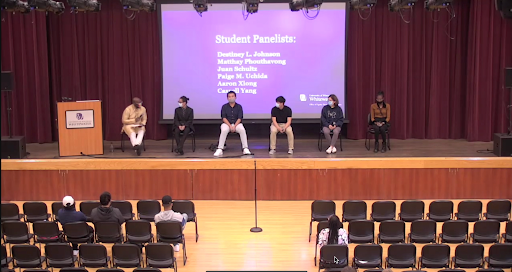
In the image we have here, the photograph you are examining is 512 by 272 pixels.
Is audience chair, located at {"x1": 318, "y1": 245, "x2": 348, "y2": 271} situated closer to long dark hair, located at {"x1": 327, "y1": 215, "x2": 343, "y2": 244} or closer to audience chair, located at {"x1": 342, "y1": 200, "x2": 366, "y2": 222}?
long dark hair, located at {"x1": 327, "y1": 215, "x2": 343, "y2": 244}

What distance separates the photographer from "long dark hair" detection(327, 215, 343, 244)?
6.24 m

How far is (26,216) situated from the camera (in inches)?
314

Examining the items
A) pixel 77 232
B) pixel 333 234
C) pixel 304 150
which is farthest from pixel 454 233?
pixel 77 232

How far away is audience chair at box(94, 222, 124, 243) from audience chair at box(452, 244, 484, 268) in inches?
161

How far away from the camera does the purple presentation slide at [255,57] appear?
11.7 m

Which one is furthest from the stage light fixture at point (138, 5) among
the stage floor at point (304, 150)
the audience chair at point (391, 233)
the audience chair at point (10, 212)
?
the audience chair at point (391, 233)

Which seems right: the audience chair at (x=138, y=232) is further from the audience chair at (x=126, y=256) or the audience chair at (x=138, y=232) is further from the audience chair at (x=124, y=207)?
the audience chair at (x=124, y=207)

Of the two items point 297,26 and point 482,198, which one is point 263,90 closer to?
point 297,26

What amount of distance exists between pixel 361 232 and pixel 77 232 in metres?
3.58

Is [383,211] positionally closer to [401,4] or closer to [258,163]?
[258,163]

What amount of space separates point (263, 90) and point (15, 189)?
5200mm

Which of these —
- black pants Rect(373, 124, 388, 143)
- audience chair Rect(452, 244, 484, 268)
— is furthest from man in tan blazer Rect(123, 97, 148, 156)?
audience chair Rect(452, 244, 484, 268)

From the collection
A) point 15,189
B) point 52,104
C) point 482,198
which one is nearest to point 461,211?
point 482,198

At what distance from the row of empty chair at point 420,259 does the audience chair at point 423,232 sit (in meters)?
0.75
